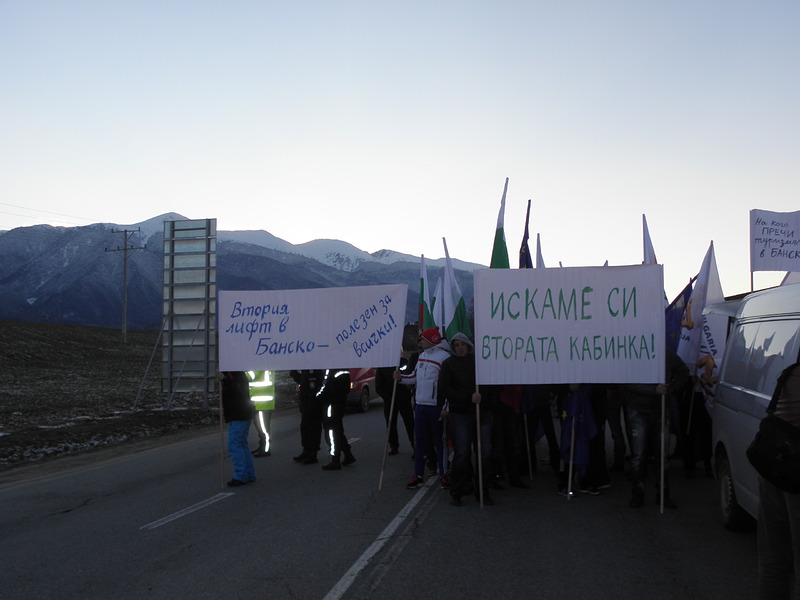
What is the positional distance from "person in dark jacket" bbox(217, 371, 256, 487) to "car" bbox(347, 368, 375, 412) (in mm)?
9734

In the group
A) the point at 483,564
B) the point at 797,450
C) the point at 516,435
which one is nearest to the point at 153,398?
the point at 516,435

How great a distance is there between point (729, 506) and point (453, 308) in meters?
4.49

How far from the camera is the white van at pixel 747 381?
5426 millimetres

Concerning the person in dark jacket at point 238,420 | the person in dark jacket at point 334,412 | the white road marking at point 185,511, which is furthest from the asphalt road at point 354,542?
the person in dark jacket at point 334,412

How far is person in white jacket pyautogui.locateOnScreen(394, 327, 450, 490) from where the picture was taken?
899 cm

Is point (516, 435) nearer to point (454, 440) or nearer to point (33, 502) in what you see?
point (454, 440)

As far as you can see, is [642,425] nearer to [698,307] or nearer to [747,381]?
[747,381]

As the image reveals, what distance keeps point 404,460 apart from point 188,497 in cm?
367

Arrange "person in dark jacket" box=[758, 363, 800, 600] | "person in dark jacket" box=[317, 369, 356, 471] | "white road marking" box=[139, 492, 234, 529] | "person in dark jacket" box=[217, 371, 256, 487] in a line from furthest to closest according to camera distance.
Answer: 1. "person in dark jacket" box=[317, 369, 356, 471]
2. "person in dark jacket" box=[217, 371, 256, 487]
3. "white road marking" box=[139, 492, 234, 529]
4. "person in dark jacket" box=[758, 363, 800, 600]

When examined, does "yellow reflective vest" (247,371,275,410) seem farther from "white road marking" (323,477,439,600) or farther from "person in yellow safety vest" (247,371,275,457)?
"white road marking" (323,477,439,600)

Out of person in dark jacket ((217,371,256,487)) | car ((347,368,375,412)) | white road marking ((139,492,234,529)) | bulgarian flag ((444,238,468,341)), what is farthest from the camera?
car ((347,368,375,412))

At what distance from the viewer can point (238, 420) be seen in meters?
9.80

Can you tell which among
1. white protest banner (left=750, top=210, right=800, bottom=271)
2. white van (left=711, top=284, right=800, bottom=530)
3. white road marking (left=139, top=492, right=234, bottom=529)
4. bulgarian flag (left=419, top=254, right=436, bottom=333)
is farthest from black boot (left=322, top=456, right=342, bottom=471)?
white protest banner (left=750, top=210, right=800, bottom=271)

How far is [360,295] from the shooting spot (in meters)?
9.94
